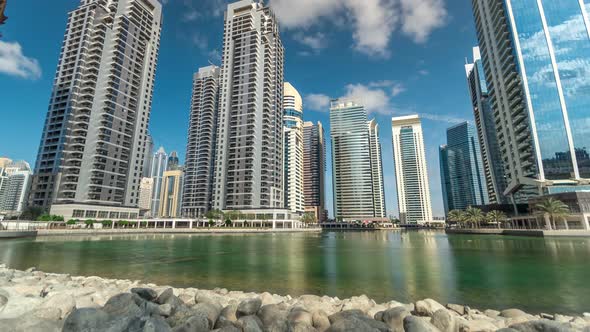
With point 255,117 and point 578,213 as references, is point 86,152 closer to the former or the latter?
point 255,117

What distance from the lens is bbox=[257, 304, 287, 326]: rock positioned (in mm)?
8500

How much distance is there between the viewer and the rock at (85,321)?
271 inches

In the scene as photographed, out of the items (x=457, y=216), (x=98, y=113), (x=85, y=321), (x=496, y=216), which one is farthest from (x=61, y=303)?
(x=457, y=216)

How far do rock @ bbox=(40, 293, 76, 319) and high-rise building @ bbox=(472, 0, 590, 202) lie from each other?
4310 inches

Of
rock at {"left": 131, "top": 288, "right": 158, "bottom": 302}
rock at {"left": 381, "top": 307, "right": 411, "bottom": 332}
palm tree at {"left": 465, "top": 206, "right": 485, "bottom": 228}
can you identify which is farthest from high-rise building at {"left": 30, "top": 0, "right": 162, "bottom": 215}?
palm tree at {"left": 465, "top": 206, "right": 485, "bottom": 228}

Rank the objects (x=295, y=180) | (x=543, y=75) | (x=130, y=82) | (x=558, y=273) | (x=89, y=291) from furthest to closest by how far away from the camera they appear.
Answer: (x=295, y=180) < (x=130, y=82) < (x=543, y=75) < (x=558, y=273) < (x=89, y=291)

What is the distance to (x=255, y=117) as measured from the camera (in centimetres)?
13938

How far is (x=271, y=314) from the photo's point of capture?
8.88m

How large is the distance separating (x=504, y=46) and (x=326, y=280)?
11879 centimetres

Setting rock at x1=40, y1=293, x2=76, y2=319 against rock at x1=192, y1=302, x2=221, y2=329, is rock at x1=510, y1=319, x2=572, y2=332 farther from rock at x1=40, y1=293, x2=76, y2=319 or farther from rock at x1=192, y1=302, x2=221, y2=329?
rock at x1=40, y1=293, x2=76, y2=319

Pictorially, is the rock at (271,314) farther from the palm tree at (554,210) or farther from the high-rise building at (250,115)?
the high-rise building at (250,115)

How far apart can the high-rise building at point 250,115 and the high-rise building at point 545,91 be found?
103 meters

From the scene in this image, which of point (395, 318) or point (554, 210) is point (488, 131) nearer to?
point (554, 210)

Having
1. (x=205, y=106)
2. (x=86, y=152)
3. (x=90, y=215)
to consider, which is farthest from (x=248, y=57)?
(x=90, y=215)
